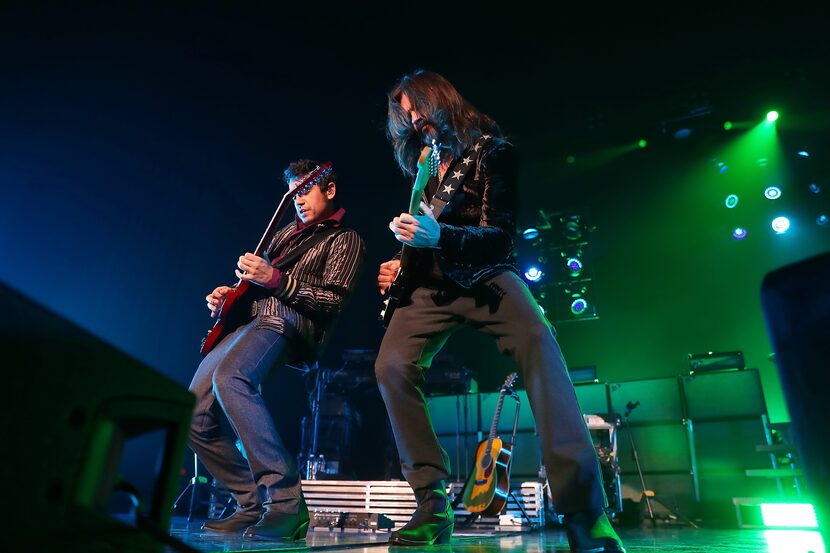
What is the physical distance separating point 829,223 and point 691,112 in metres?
2.94

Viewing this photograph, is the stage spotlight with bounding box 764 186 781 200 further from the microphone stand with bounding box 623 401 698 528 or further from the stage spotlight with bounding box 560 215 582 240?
the microphone stand with bounding box 623 401 698 528

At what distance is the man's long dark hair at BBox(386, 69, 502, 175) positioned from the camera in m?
2.73

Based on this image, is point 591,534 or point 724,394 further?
point 724,394

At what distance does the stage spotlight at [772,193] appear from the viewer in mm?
9562

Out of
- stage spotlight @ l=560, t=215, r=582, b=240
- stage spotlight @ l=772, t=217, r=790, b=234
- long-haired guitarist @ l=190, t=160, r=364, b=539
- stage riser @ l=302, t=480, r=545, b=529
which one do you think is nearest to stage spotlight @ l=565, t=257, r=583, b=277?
stage spotlight @ l=560, t=215, r=582, b=240

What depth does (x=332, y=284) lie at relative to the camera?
3023 mm

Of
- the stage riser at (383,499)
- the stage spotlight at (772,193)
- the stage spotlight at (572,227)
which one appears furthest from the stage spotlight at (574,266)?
the stage riser at (383,499)

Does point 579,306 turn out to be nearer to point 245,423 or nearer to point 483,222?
point 483,222

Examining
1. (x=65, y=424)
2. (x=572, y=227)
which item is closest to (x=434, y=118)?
(x=65, y=424)

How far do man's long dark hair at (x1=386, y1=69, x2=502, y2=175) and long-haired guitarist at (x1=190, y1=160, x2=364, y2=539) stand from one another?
63cm

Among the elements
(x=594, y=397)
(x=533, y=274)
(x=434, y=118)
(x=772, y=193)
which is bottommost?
(x=594, y=397)

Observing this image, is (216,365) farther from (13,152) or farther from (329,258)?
(13,152)

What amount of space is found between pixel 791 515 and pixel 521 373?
5.26 meters

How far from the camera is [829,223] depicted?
30.0 feet
